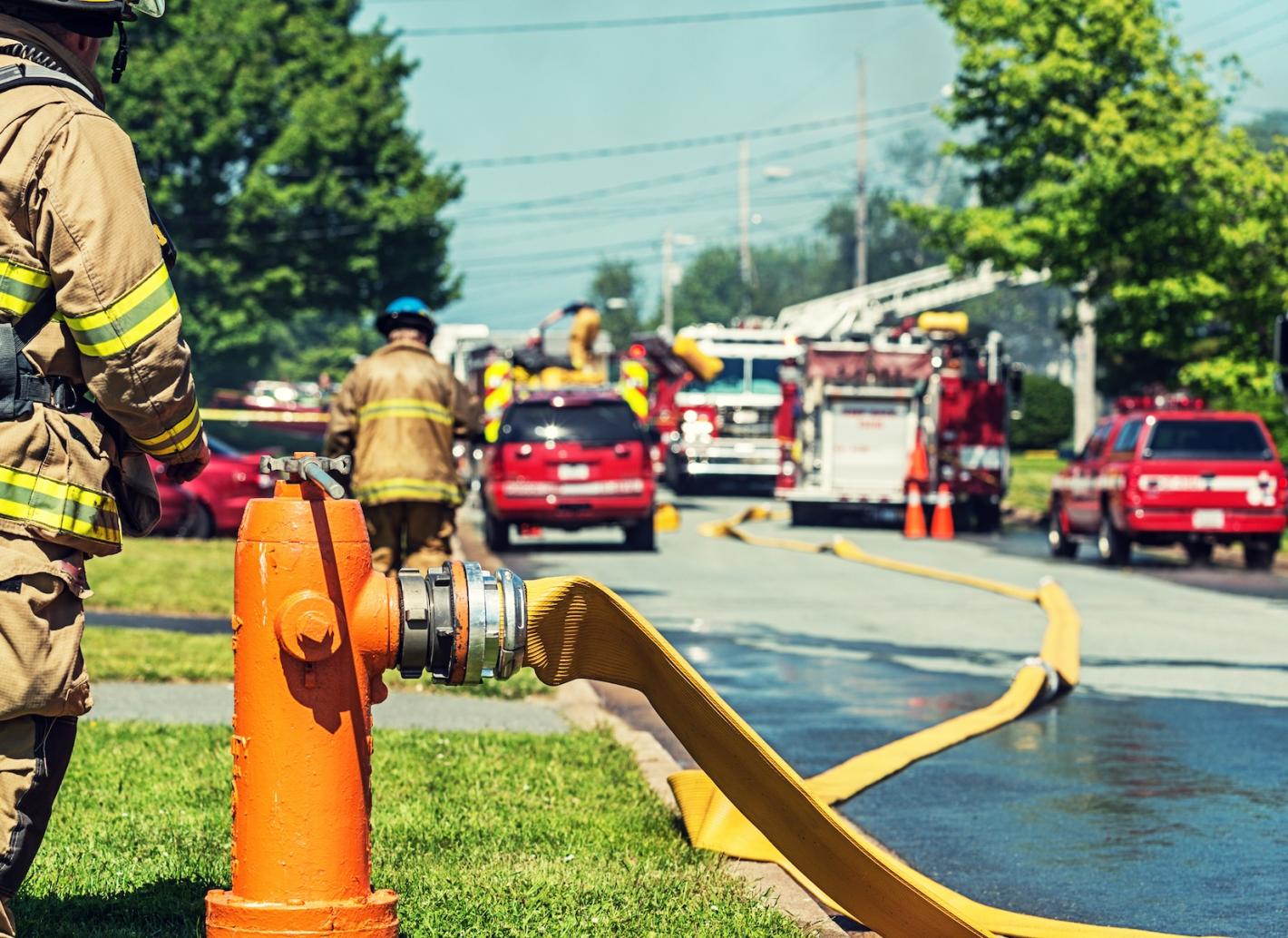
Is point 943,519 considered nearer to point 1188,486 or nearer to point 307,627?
point 1188,486

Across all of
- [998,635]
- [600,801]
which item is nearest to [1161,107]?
[998,635]

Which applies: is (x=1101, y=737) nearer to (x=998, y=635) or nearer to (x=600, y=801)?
(x=600, y=801)

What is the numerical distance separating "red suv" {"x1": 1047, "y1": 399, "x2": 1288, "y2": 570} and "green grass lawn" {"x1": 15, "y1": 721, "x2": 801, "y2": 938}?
46.7ft

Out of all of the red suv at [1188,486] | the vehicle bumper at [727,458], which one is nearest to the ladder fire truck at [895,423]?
the red suv at [1188,486]

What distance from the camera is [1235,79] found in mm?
28031

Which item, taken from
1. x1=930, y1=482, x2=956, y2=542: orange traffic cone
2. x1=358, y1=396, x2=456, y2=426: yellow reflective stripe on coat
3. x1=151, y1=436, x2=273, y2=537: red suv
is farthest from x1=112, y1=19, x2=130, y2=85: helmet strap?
x1=930, y1=482, x2=956, y2=542: orange traffic cone

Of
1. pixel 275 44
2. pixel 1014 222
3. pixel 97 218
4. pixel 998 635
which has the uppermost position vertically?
pixel 275 44

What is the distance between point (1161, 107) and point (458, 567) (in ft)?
82.2

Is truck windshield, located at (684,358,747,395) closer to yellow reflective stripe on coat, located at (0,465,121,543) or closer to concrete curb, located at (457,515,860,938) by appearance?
concrete curb, located at (457,515,860,938)

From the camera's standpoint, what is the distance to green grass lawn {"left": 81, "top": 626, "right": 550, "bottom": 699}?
10.2 m

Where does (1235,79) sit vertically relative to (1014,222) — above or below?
above

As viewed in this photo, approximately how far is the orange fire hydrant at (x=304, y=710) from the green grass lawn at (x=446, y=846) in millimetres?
1027

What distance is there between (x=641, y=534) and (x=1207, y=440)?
20.0ft

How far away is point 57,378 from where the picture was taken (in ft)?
12.1
